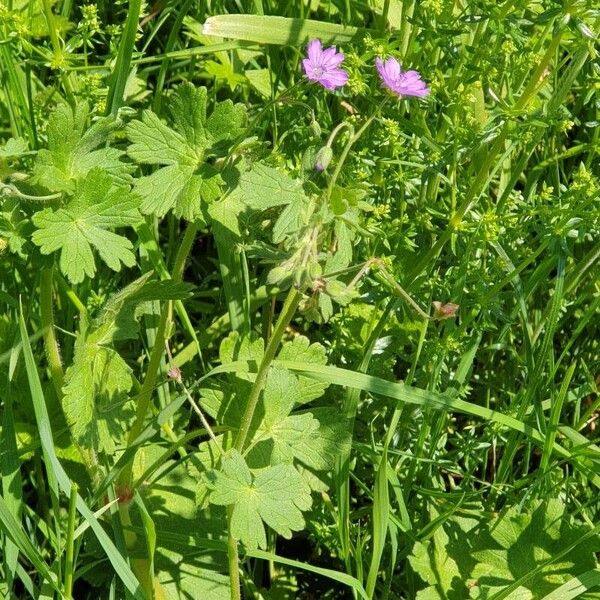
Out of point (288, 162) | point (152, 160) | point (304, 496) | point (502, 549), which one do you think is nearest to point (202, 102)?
point (152, 160)

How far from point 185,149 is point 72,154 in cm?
23

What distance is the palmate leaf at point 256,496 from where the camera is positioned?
1.92 meters

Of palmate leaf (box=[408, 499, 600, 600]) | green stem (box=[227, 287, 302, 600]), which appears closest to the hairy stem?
green stem (box=[227, 287, 302, 600])

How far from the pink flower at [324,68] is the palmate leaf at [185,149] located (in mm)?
161

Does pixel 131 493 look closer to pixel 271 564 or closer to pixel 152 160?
pixel 271 564

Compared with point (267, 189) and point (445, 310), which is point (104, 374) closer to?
point (267, 189)

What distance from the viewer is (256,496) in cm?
195

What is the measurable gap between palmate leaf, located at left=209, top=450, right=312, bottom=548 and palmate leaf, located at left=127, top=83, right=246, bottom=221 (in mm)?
510

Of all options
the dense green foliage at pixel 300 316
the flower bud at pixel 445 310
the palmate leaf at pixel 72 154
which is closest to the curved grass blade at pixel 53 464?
the dense green foliage at pixel 300 316

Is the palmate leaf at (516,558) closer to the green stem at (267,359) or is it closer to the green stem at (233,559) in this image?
the green stem at (233,559)

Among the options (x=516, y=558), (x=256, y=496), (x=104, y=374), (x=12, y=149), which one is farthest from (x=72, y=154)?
(x=516, y=558)

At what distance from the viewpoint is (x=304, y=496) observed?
6.56 ft

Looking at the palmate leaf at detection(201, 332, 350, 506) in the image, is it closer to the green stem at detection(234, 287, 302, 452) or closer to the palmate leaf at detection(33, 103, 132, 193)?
the green stem at detection(234, 287, 302, 452)

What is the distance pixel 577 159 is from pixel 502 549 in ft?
4.05
